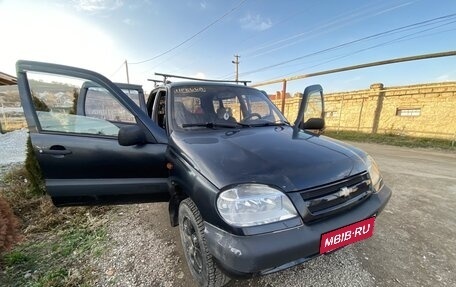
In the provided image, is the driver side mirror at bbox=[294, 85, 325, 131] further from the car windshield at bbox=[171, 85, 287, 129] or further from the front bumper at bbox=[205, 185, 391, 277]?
the front bumper at bbox=[205, 185, 391, 277]

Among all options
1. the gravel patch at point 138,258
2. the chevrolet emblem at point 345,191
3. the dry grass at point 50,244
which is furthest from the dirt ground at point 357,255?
the chevrolet emblem at point 345,191

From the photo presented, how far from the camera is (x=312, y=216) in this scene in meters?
1.46

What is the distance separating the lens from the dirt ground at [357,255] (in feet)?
6.51

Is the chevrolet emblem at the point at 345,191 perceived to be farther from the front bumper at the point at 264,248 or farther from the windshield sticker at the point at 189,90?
the windshield sticker at the point at 189,90

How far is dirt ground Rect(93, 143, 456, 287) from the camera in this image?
1.98 metres

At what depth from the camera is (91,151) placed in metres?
2.28

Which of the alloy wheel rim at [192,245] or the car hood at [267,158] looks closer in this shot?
the car hood at [267,158]

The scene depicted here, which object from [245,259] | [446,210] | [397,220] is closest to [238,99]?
[245,259]

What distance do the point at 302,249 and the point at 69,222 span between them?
10.7 ft

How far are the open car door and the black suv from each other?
0.4 inches

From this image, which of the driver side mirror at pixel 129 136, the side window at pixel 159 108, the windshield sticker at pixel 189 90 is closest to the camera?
the driver side mirror at pixel 129 136

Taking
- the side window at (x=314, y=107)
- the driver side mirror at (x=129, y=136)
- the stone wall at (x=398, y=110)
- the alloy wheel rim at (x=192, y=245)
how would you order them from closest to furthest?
the alloy wheel rim at (x=192, y=245)
the driver side mirror at (x=129, y=136)
the side window at (x=314, y=107)
the stone wall at (x=398, y=110)

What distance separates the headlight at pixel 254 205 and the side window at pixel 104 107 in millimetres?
1524

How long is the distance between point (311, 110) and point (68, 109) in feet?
9.90
